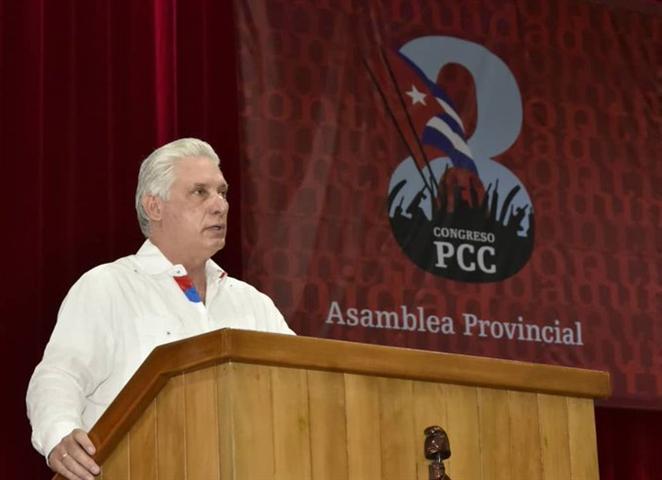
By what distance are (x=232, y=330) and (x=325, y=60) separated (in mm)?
2455

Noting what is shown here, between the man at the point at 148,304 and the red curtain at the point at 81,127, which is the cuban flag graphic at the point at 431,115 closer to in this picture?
the red curtain at the point at 81,127

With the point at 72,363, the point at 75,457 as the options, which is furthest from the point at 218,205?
the point at 75,457

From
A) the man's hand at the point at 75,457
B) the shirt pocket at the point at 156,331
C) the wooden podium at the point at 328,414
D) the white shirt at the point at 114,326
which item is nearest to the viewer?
the wooden podium at the point at 328,414

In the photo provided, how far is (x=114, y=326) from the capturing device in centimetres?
291

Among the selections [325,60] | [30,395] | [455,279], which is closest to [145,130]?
[325,60]

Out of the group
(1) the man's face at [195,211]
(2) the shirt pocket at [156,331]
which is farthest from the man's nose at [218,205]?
(2) the shirt pocket at [156,331]

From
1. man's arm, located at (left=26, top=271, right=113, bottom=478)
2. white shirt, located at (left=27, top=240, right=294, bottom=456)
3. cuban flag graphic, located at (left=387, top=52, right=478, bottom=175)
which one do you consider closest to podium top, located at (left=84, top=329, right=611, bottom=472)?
man's arm, located at (left=26, top=271, right=113, bottom=478)

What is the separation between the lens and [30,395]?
2723mm

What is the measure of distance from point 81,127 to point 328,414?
1.99 m

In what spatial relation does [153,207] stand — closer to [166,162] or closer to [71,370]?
[166,162]

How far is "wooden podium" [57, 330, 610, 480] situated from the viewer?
222 cm

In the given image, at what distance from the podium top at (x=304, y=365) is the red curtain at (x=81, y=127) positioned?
1.41 metres

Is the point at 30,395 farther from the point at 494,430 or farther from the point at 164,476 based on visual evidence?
the point at 494,430

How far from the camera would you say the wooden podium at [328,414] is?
2223 mm
